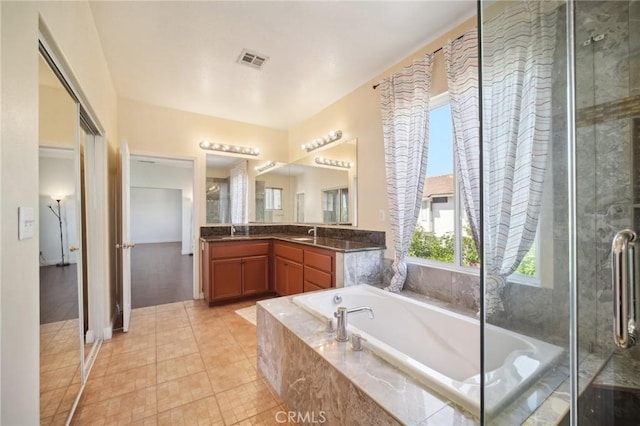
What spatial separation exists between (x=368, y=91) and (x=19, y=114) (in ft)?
8.89

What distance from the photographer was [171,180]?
799 centimetres

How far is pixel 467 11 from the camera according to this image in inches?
74.4

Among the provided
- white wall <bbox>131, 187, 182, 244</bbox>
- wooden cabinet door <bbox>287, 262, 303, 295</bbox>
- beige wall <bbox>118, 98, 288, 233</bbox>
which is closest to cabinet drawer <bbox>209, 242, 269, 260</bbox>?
wooden cabinet door <bbox>287, 262, 303, 295</bbox>

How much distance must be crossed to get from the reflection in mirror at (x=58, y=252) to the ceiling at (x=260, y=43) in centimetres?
93

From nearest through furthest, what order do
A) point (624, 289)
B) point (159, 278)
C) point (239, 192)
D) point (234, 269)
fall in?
point (624, 289) < point (234, 269) < point (239, 192) < point (159, 278)

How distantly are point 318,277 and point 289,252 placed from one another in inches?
26.4

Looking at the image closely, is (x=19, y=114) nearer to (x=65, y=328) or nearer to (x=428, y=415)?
(x=65, y=328)

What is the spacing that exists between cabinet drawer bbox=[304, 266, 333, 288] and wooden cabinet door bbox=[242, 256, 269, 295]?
88 centimetres

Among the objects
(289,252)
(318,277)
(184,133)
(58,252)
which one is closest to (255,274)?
(289,252)

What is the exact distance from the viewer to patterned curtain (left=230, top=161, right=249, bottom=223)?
407 cm

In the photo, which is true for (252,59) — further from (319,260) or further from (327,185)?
(319,260)

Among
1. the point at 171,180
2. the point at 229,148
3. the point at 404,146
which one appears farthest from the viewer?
the point at 171,180

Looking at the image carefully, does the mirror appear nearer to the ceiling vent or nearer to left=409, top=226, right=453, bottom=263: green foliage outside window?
left=409, top=226, right=453, bottom=263: green foliage outside window

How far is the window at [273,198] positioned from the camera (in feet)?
14.1
